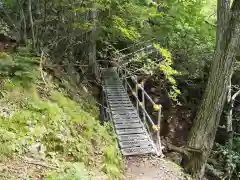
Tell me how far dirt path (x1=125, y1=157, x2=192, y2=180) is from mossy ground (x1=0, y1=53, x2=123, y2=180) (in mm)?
365

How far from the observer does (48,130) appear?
183 inches

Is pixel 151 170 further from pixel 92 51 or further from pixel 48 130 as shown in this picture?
pixel 92 51

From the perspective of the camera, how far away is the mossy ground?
406cm

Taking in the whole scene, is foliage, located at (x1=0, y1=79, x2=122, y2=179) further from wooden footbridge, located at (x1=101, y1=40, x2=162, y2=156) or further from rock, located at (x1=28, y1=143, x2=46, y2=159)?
wooden footbridge, located at (x1=101, y1=40, x2=162, y2=156)

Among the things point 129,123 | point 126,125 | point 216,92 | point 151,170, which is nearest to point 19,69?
point 126,125

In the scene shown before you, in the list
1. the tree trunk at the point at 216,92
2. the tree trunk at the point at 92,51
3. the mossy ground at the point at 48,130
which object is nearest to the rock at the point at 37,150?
the mossy ground at the point at 48,130

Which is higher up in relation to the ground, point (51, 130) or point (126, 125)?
point (51, 130)

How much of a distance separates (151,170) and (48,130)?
8.46 feet

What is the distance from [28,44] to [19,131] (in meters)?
3.54

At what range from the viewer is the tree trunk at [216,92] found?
253 inches

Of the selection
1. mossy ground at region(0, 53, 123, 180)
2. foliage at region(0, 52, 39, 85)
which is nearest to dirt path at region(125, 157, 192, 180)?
mossy ground at region(0, 53, 123, 180)

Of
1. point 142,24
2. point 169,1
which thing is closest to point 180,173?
point 142,24

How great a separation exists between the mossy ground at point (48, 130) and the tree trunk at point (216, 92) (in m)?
2.31

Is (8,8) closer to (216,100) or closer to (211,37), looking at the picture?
(216,100)
